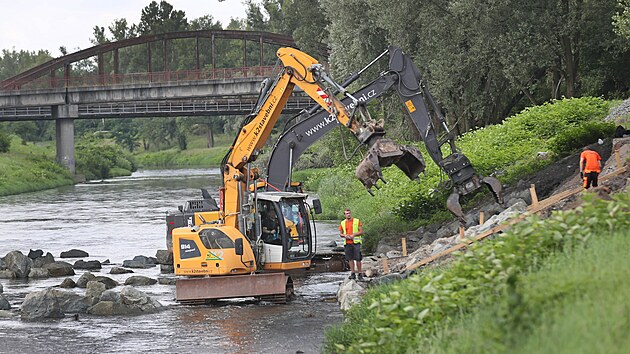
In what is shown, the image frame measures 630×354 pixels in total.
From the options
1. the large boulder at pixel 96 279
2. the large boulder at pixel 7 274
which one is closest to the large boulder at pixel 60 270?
the large boulder at pixel 7 274

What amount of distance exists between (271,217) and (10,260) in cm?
1047

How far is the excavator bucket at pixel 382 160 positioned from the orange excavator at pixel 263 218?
2 centimetres

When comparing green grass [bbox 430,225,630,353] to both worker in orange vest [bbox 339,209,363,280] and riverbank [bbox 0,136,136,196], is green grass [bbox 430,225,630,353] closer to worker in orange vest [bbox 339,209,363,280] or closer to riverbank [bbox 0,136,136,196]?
worker in orange vest [bbox 339,209,363,280]

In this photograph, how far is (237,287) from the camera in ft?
73.8

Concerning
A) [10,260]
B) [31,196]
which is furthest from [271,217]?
[31,196]

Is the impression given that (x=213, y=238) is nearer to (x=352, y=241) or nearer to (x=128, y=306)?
(x=128, y=306)

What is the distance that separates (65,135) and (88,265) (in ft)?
210

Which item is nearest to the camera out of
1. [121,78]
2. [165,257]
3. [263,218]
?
[263,218]

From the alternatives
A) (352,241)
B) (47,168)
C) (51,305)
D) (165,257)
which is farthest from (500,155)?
(47,168)

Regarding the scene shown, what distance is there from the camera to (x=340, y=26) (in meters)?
48.6

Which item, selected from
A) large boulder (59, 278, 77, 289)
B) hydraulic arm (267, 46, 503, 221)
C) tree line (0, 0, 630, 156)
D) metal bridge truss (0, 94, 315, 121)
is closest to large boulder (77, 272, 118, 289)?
large boulder (59, 278, 77, 289)

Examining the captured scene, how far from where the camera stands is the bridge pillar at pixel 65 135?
91875mm

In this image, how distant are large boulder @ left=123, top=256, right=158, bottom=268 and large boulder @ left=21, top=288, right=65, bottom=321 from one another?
8.61 metres

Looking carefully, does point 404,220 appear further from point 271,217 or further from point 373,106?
point 373,106
